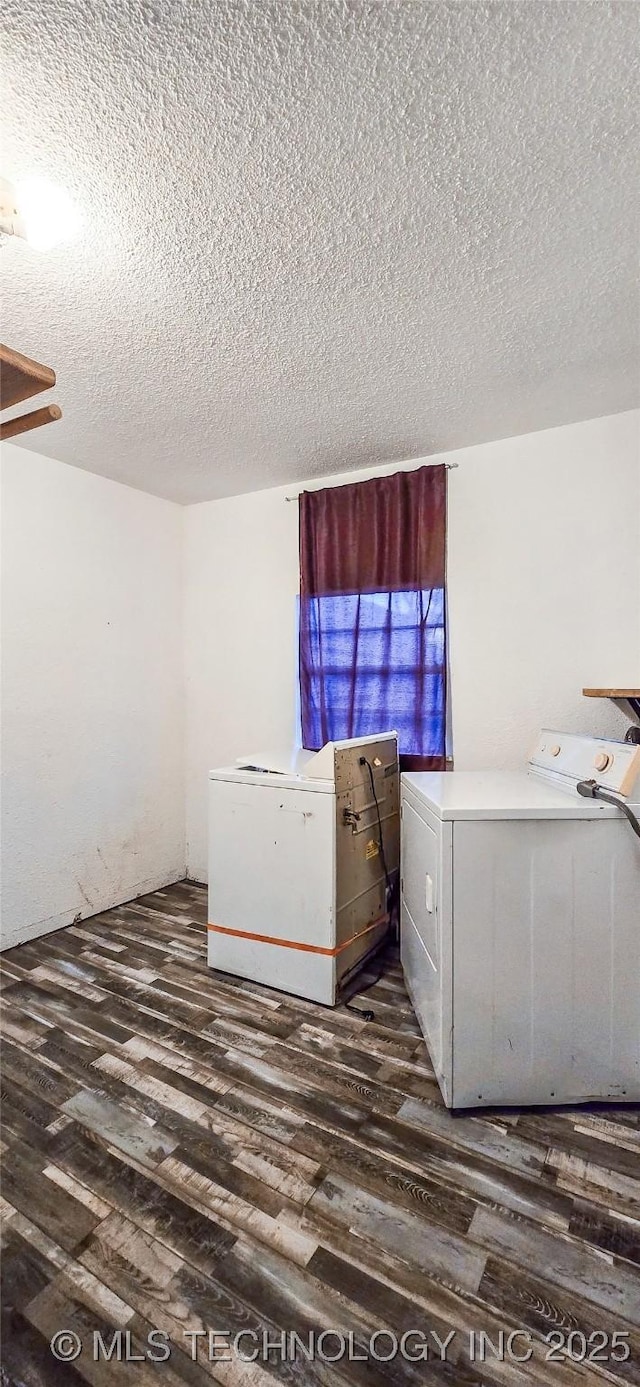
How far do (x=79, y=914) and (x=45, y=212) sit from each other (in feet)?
9.77

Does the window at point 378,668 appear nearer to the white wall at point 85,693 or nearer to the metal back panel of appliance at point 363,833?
the metal back panel of appliance at point 363,833

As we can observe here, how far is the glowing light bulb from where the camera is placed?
4.21 ft

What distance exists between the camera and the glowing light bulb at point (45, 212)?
1.28 m

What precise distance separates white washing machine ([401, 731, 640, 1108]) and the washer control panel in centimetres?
2

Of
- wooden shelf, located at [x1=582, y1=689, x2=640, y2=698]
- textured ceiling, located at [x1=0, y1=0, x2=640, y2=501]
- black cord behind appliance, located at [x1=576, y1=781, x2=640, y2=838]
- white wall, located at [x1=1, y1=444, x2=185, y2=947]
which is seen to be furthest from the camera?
white wall, located at [x1=1, y1=444, x2=185, y2=947]

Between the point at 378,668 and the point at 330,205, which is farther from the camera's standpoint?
the point at 378,668

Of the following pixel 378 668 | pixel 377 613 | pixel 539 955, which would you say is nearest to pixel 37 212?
pixel 377 613

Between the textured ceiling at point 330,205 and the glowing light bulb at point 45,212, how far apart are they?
5cm

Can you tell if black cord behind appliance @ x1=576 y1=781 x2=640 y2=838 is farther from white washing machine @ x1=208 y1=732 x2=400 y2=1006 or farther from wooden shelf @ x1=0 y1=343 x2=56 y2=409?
wooden shelf @ x1=0 y1=343 x2=56 y2=409

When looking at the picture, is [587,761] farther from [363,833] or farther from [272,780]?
[272,780]

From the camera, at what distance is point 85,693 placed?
3.04 m

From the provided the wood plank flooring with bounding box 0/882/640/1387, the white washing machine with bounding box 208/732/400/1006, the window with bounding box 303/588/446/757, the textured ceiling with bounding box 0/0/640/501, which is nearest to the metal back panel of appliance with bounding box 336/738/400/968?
the white washing machine with bounding box 208/732/400/1006

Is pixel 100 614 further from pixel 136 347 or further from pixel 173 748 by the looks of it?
pixel 136 347

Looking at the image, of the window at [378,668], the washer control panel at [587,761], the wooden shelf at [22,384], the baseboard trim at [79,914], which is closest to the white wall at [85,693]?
the baseboard trim at [79,914]
